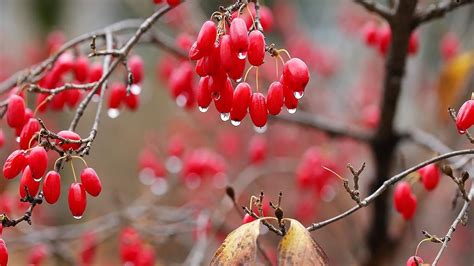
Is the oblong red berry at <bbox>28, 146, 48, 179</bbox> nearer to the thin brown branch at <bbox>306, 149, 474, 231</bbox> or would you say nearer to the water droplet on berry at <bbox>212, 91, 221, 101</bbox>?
the water droplet on berry at <bbox>212, 91, 221, 101</bbox>

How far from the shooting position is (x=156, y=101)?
27.2 feet

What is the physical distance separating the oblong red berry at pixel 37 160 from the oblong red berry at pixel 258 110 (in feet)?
1.28

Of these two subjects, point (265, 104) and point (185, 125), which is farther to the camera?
point (185, 125)

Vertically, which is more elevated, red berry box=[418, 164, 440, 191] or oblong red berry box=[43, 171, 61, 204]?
oblong red berry box=[43, 171, 61, 204]

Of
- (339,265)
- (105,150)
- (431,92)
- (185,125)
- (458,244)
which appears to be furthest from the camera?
(105,150)

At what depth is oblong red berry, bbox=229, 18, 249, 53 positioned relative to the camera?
113 cm

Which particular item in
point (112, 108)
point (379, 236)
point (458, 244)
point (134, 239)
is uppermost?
point (112, 108)

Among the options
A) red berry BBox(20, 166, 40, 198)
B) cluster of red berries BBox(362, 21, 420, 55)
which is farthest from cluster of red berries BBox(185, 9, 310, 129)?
cluster of red berries BBox(362, 21, 420, 55)

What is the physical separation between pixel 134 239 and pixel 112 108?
0.54m

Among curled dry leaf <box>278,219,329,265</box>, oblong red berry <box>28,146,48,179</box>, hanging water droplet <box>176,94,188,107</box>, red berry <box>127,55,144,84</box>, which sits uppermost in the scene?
red berry <box>127,55,144,84</box>

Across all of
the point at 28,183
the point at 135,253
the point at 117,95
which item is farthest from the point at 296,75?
the point at 135,253

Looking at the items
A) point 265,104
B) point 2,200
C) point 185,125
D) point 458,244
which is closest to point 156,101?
point 185,125

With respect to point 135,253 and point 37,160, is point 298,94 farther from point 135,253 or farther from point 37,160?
point 135,253

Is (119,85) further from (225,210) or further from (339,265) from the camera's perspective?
(339,265)
